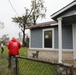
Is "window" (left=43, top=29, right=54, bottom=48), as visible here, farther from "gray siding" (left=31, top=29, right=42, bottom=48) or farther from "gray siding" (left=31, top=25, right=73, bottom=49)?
"gray siding" (left=31, top=29, right=42, bottom=48)

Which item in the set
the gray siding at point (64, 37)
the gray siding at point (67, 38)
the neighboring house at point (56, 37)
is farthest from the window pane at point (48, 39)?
the gray siding at point (67, 38)

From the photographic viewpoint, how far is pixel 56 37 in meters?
12.6

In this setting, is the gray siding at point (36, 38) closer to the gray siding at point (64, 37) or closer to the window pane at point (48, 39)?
the gray siding at point (64, 37)

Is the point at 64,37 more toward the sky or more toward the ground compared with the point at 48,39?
more toward the sky

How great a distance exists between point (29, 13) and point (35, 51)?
33212 millimetres

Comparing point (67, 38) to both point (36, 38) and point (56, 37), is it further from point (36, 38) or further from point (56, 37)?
point (36, 38)

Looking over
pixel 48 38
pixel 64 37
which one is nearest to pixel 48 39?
pixel 48 38

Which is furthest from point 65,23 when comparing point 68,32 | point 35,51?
point 35,51

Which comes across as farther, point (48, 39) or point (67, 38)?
point (48, 39)

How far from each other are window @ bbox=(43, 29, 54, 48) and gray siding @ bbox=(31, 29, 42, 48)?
61 cm

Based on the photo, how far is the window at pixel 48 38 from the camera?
42.5 feet

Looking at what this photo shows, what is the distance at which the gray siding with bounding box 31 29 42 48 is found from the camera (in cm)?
1402

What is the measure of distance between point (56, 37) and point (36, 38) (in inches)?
97.3

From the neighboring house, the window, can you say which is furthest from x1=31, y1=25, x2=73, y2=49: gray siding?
the window
